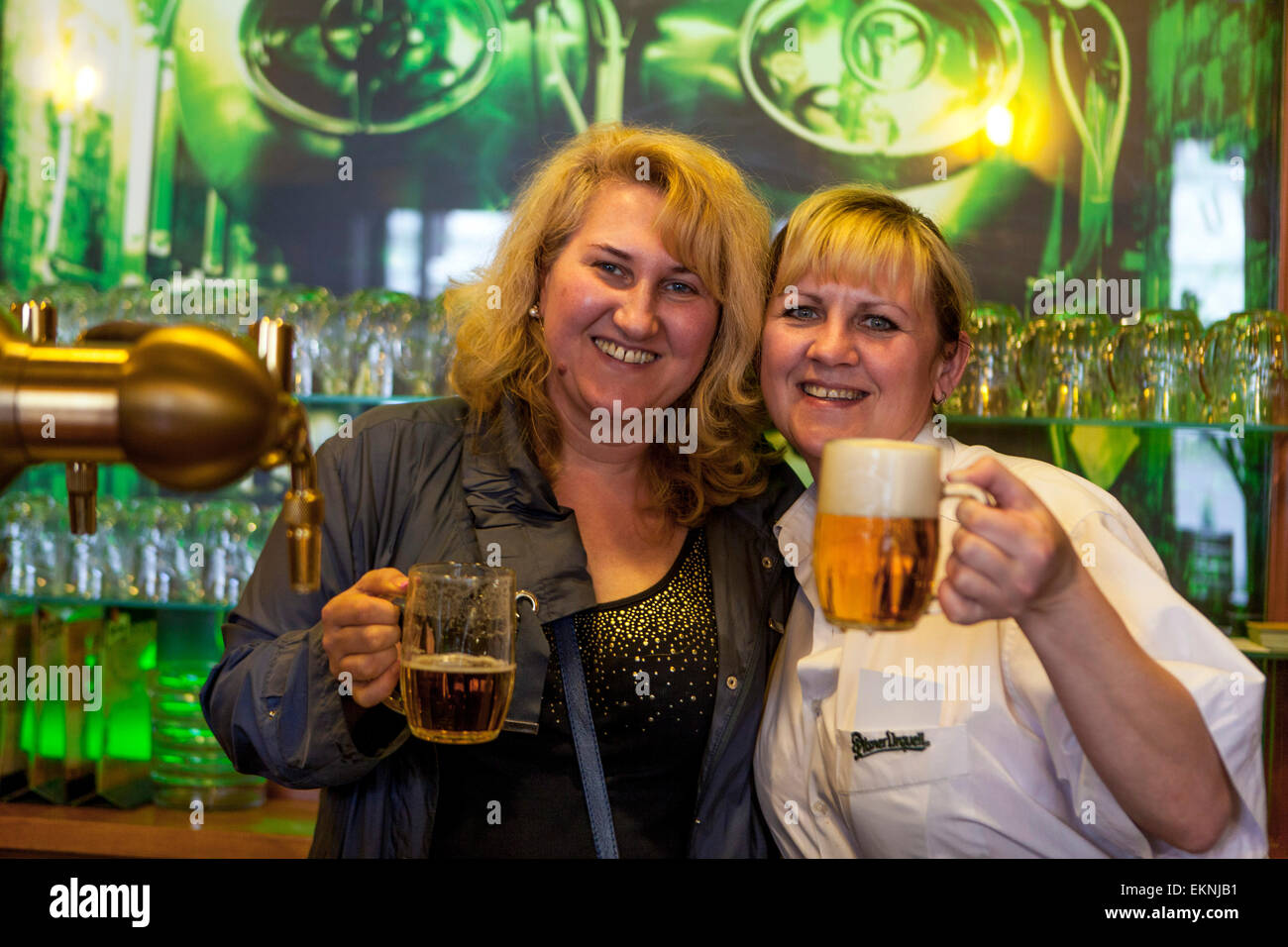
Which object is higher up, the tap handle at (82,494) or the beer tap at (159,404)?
the beer tap at (159,404)

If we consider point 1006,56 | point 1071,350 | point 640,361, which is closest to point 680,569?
point 640,361

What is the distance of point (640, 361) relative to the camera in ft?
6.30

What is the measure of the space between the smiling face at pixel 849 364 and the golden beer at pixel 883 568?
2.04 ft

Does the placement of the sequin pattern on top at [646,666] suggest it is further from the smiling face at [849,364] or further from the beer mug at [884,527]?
the beer mug at [884,527]

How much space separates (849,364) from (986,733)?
577mm

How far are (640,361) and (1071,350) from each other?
53.0 inches

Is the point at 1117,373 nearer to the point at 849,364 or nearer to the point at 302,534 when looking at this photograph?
the point at 849,364

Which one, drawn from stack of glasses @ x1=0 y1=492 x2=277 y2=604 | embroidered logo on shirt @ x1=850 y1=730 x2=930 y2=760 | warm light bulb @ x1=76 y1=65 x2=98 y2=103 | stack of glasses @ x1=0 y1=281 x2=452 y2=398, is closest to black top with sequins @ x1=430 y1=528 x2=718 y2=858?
embroidered logo on shirt @ x1=850 y1=730 x2=930 y2=760

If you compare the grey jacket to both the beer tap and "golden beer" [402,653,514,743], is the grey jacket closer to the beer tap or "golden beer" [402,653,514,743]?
"golden beer" [402,653,514,743]

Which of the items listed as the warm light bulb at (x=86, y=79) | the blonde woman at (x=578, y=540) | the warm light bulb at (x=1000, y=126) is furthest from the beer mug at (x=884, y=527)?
the warm light bulb at (x=86, y=79)

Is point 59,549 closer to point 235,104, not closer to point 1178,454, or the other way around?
point 235,104

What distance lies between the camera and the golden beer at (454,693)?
139cm

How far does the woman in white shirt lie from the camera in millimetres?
1198

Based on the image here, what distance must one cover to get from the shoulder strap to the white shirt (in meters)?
0.27
